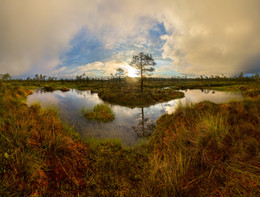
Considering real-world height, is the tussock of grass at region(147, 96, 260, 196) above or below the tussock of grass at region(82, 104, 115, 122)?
above

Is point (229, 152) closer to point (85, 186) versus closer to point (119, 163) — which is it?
point (119, 163)

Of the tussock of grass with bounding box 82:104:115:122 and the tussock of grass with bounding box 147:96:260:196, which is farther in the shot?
the tussock of grass with bounding box 82:104:115:122

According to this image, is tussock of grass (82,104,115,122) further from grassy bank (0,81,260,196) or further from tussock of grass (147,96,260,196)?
tussock of grass (147,96,260,196)

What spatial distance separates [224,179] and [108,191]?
3.19m

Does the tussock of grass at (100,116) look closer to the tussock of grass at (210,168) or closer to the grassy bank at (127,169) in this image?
the grassy bank at (127,169)

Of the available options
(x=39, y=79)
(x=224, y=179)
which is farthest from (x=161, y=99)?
(x=39, y=79)

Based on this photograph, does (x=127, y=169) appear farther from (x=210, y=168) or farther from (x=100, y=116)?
(x=100, y=116)

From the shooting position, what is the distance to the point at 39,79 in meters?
117

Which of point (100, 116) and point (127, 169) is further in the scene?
point (100, 116)

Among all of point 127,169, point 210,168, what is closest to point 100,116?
point 127,169

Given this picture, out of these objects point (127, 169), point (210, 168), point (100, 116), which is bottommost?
point (127, 169)

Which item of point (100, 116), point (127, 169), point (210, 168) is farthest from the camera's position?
point (100, 116)

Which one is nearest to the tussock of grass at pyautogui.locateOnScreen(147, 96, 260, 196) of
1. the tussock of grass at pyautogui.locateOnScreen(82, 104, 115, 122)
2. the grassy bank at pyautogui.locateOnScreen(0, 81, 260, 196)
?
the grassy bank at pyautogui.locateOnScreen(0, 81, 260, 196)

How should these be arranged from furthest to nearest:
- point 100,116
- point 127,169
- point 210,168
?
point 100,116
point 127,169
point 210,168
